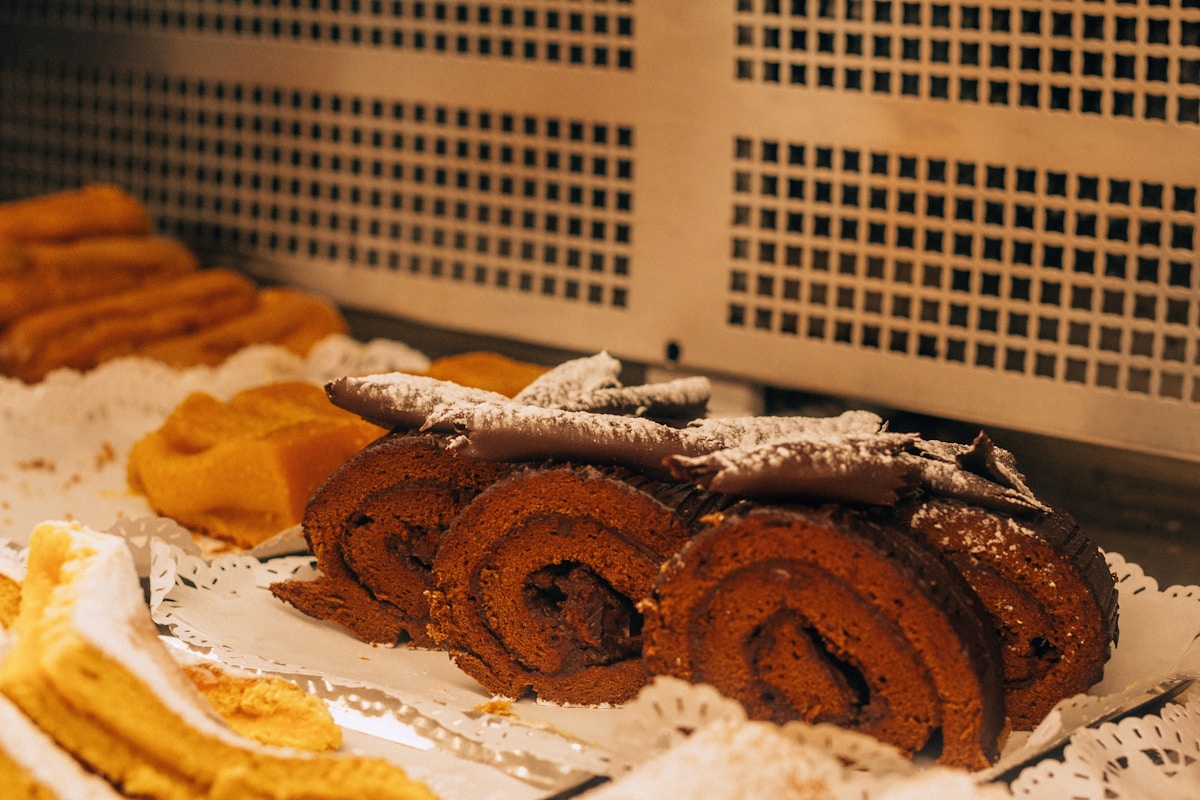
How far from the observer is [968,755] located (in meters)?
1.16

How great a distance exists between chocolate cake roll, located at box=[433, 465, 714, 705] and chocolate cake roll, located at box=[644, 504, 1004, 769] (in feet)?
0.31

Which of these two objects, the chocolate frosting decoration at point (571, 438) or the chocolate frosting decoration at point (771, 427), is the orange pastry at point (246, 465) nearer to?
the chocolate frosting decoration at point (571, 438)

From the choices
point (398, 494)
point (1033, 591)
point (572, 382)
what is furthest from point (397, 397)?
point (1033, 591)

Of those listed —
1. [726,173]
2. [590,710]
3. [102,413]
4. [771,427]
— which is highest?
[726,173]

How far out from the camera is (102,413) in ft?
6.95

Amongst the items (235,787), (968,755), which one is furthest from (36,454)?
(968,755)

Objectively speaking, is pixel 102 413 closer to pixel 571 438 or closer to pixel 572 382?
pixel 572 382

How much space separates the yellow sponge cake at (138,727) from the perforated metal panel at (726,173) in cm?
99

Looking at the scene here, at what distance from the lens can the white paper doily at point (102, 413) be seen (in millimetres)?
1859

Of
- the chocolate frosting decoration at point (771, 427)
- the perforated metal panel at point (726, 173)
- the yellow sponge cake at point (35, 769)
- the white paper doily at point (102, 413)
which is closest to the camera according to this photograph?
the yellow sponge cake at point (35, 769)

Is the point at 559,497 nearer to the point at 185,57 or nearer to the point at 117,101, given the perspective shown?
the point at 185,57

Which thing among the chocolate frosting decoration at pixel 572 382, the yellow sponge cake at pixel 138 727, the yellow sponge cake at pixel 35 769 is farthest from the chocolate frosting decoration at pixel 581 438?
the yellow sponge cake at pixel 35 769

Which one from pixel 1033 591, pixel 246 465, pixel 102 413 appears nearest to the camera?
pixel 1033 591

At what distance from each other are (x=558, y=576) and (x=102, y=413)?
42.6 inches
